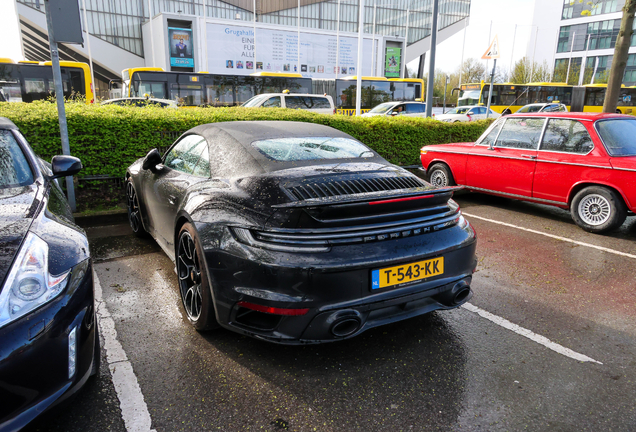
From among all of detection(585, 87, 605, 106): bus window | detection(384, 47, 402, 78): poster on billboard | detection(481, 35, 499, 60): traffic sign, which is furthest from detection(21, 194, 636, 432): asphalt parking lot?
detection(384, 47, 402, 78): poster on billboard

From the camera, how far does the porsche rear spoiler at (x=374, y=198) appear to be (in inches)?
96.1

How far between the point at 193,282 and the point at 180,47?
34946mm

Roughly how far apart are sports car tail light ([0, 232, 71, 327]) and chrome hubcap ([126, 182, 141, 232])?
9.65ft

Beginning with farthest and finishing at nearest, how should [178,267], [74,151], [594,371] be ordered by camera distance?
[74,151]
[178,267]
[594,371]

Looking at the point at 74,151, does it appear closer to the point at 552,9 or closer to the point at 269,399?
the point at 269,399

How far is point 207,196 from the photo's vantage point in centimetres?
297

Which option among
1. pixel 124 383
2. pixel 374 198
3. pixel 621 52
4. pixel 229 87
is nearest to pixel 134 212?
pixel 124 383

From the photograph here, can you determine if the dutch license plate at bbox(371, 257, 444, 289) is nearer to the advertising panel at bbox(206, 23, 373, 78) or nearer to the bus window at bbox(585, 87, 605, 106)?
the advertising panel at bbox(206, 23, 373, 78)

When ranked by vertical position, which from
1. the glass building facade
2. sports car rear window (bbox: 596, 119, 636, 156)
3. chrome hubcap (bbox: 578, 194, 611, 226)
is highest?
the glass building facade

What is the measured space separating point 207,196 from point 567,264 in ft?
12.5

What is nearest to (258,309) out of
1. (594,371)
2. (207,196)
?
(207,196)

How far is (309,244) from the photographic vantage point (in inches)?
→ 94.7

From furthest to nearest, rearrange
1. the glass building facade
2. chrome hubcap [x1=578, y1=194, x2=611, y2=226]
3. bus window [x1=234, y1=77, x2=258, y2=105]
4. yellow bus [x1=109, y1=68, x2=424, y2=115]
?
the glass building facade → bus window [x1=234, y1=77, x2=258, y2=105] → yellow bus [x1=109, y1=68, x2=424, y2=115] → chrome hubcap [x1=578, y1=194, x2=611, y2=226]

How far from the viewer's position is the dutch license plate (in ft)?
8.08
